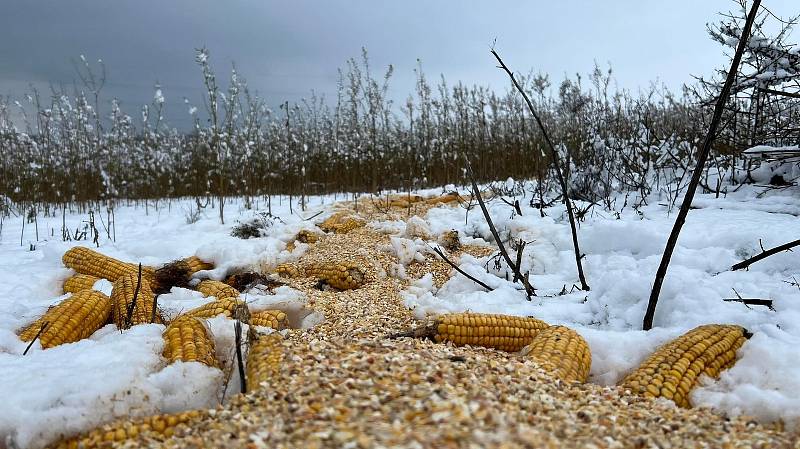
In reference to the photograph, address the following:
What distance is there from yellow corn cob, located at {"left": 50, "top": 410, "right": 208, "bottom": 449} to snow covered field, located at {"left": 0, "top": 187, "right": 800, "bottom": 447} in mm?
65

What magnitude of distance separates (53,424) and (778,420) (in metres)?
2.49

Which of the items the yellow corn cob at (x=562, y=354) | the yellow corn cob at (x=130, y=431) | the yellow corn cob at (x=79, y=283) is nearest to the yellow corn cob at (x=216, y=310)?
Answer: the yellow corn cob at (x=130, y=431)

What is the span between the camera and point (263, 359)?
200cm

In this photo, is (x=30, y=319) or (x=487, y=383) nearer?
(x=487, y=383)

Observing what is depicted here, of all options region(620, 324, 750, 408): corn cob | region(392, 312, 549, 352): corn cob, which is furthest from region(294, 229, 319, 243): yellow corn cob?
region(620, 324, 750, 408): corn cob

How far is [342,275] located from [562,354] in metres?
2.22

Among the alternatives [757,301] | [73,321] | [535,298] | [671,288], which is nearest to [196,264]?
[73,321]

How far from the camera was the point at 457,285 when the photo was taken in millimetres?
4125

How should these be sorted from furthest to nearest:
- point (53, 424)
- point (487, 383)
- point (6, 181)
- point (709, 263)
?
point (6, 181) → point (709, 263) → point (487, 383) → point (53, 424)

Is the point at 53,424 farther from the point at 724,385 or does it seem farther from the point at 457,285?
the point at 457,285

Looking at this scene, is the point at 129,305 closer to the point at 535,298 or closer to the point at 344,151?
the point at 535,298

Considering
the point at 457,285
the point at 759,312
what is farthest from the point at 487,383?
the point at 457,285

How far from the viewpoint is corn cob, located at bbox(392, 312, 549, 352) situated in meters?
2.62

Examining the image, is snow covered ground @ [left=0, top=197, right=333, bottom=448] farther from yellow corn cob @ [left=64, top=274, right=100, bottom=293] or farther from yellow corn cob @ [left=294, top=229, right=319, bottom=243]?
yellow corn cob @ [left=294, top=229, right=319, bottom=243]
